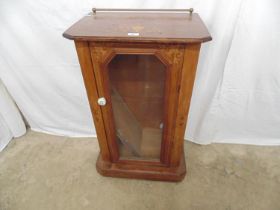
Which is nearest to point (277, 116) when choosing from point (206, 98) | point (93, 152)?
point (206, 98)

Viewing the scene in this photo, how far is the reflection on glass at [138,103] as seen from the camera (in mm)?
749

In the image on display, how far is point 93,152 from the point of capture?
4.37 feet

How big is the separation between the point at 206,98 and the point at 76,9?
2.85 feet

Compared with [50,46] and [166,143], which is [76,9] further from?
[166,143]

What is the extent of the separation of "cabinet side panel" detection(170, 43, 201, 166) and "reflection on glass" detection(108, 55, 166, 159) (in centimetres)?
8

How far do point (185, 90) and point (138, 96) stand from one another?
234mm

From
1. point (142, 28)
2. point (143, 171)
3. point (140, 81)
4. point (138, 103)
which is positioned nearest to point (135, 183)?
point (143, 171)

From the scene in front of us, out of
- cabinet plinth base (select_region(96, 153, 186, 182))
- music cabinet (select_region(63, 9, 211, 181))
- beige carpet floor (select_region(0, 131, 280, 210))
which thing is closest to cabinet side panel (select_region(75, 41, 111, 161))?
music cabinet (select_region(63, 9, 211, 181))

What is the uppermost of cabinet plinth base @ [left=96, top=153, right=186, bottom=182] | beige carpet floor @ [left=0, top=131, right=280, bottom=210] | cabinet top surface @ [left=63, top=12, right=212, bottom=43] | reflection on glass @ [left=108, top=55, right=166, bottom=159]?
cabinet top surface @ [left=63, top=12, right=212, bottom=43]

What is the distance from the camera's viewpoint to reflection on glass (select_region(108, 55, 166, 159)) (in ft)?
2.46

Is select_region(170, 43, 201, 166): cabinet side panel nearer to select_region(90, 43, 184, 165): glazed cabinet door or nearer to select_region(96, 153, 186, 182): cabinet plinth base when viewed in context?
select_region(90, 43, 184, 165): glazed cabinet door

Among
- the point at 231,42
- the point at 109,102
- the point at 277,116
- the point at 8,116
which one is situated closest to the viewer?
the point at 109,102

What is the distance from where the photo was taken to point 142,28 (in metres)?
0.67

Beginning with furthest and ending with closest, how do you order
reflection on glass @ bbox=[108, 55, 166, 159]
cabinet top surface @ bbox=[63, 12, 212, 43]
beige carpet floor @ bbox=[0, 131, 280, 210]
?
beige carpet floor @ bbox=[0, 131, 280, 210] < reflection on glass @ bbox=[108, 55, 166, 159] < cabinet top surface @ bbox=[63, 12, 212, 43]
